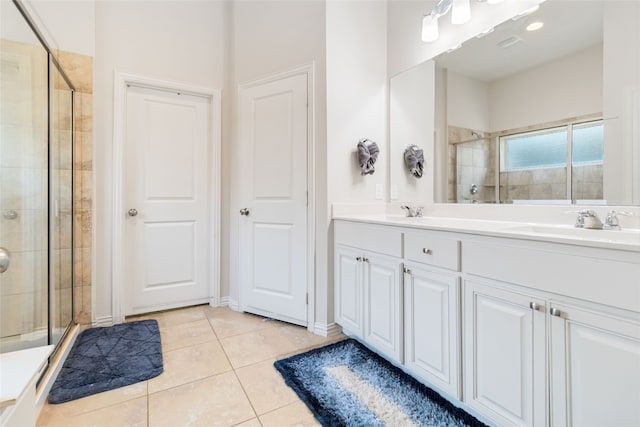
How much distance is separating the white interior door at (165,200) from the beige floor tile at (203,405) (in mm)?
1284

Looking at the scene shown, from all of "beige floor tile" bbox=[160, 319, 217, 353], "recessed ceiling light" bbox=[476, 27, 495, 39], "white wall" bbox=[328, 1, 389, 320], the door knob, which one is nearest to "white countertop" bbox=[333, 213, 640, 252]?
"white wall" bbox=[328, 1, 389, 320]

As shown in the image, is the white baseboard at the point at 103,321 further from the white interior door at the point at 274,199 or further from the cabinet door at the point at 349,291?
the cabinet door at the point at 349,291

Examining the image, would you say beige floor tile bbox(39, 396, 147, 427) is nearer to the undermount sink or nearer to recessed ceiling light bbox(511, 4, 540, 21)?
the undermount sink

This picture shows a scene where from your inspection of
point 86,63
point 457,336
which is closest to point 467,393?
point 457,336

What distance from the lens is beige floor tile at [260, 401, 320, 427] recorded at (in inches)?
52.5

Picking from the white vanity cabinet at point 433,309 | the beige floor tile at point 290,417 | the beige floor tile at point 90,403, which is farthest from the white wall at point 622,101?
the beige floor tile at point 90,403

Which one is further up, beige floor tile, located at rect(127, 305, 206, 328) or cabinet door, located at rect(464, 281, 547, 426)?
cabinet door, located at rect(464, 281, 547, 426)

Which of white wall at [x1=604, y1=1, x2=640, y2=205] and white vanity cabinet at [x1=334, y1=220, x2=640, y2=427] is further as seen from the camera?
white wall at [x1=604, y1=1, x2=640, y2=205]

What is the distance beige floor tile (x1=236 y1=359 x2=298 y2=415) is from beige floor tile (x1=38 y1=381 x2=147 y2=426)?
520 millimetres

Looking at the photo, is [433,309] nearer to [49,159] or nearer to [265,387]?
[265,387]

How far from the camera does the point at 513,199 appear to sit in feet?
5.56

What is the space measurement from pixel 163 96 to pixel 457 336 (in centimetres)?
284

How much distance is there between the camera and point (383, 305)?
175 cm

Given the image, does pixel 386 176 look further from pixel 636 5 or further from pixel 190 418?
pixel 190 418
